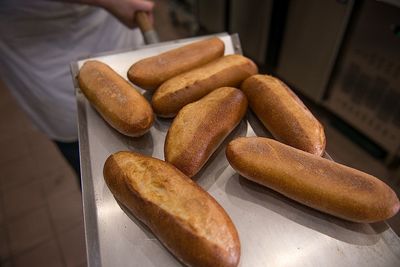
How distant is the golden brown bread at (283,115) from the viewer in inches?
20.6

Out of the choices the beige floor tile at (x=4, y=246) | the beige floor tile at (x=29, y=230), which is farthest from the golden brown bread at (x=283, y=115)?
the beige floor tile at (x=4, y=246)

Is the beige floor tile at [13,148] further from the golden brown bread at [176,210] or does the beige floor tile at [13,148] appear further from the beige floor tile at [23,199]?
the golden brown bread at [176,210]

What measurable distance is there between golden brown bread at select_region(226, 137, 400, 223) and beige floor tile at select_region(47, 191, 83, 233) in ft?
3.25

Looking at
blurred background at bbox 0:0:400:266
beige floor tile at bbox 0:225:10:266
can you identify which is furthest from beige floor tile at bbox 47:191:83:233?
beige floor tile at bbox 0:225:10:266

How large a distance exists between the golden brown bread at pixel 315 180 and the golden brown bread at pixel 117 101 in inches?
7.4

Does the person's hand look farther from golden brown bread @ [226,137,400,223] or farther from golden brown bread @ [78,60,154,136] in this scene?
golden brown bread @ [226,137,400,223]

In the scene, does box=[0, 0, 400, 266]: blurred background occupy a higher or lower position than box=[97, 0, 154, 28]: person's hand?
lower

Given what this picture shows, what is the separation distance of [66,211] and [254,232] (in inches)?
41.4

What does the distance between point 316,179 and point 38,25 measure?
898 millimetres

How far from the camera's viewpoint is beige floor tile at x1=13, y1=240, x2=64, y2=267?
1112 millimetres

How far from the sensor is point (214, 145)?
0.54 metres

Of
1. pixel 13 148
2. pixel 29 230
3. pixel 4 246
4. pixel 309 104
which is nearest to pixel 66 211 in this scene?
pixel 29 230

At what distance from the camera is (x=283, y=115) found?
555 mm

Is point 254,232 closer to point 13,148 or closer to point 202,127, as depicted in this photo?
point 202,127
